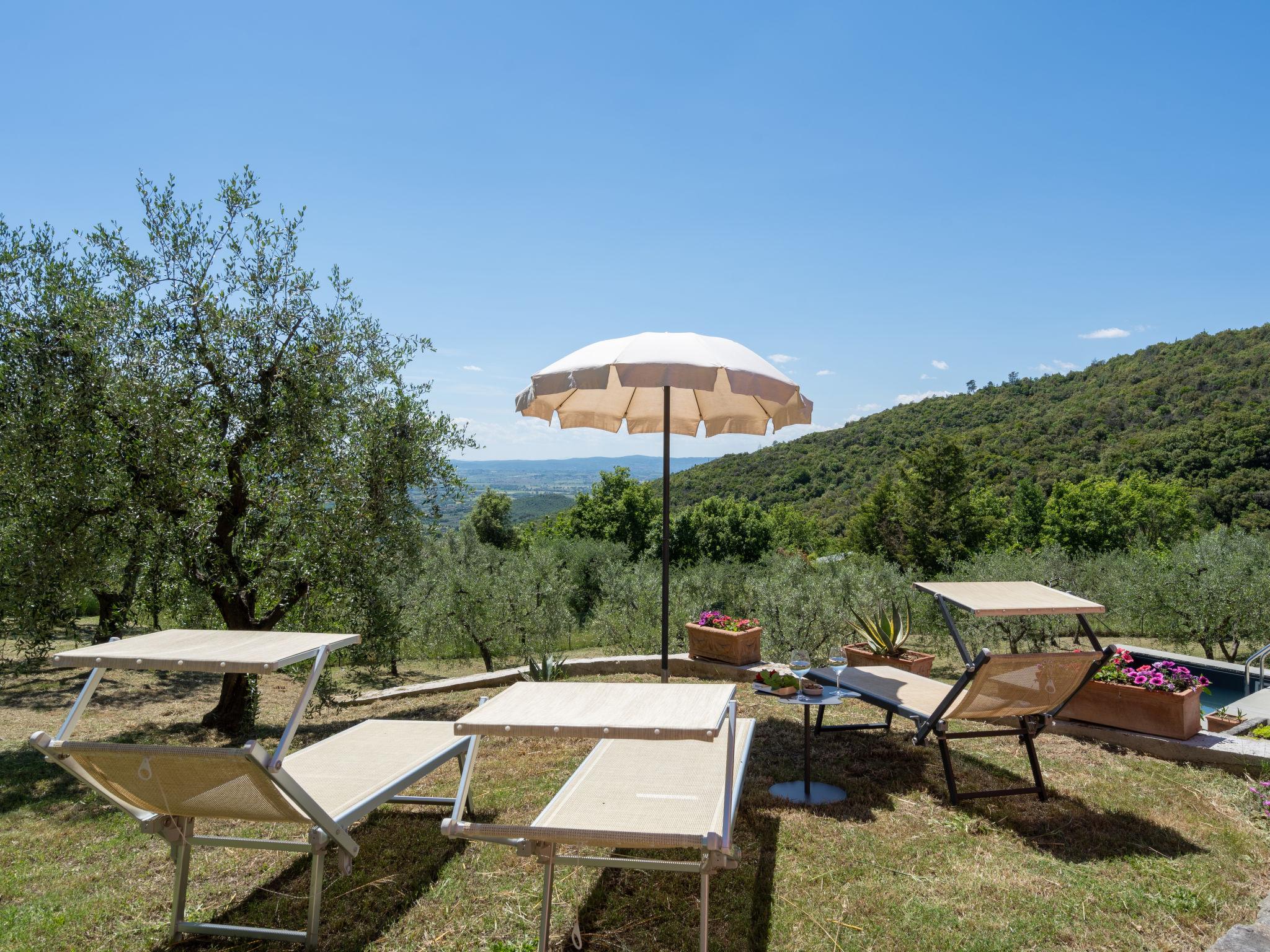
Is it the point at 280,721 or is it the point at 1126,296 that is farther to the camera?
the point at 1126,296

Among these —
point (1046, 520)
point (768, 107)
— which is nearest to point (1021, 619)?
point (768, 107)

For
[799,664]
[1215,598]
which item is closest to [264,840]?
[799,664]

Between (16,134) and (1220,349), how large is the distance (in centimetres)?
6287

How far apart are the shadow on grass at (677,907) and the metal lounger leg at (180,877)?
142 centimetres

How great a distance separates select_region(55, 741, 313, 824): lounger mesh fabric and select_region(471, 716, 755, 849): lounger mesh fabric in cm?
80

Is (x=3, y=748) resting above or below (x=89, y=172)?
below

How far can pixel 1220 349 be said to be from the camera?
47312 mm

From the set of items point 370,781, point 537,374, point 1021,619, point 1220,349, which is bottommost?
point 1021,619

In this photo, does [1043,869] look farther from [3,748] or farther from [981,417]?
[981,417]

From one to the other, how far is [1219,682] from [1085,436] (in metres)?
40.9

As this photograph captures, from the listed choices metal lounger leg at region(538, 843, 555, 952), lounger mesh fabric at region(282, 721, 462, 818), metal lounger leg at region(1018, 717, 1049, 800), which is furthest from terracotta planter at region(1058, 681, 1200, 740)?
lounger mesh fabric at region(282, 721, 462, 818)

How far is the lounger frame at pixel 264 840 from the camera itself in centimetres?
233

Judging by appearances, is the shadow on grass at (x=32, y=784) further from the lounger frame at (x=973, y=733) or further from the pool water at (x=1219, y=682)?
the pool water at (x=1219, y=682)

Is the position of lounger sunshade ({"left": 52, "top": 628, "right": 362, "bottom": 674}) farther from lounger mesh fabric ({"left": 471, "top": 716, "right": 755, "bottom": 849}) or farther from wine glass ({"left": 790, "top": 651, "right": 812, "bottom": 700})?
wine glass ({"left": 790, "top": 651, "right": 812, "bottom": 700})
